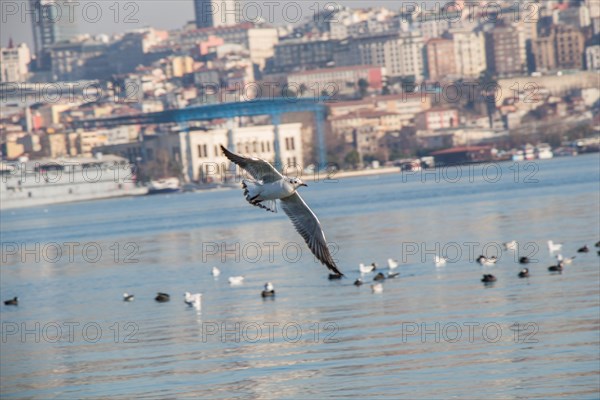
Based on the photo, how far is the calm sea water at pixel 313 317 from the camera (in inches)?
615

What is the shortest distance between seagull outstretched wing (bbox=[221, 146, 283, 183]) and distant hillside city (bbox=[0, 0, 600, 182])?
69.4 meters

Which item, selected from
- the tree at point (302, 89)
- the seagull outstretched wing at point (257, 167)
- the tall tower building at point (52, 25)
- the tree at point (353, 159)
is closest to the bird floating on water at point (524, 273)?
the seagull outstretched wing at point (257, 167)

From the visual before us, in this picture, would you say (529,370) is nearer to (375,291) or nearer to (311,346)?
(311,346)

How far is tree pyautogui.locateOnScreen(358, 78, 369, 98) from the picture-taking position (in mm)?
120688

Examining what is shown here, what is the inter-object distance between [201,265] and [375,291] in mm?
8129

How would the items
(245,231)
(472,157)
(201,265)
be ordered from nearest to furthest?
(201,265)
(245,231)
(472,157)

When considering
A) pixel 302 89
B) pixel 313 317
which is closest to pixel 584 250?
pixel 313 317

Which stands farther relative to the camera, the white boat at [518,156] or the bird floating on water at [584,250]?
the white boat at [518,156]

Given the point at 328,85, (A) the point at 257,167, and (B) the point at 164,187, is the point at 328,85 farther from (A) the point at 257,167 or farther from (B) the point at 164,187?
(A) the point at 257,167

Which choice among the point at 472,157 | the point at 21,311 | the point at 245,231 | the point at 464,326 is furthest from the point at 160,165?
the point at 464,326

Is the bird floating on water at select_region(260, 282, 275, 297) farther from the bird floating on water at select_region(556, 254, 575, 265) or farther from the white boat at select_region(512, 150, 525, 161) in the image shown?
the white boat at select_region(512, 150, 525, 161)

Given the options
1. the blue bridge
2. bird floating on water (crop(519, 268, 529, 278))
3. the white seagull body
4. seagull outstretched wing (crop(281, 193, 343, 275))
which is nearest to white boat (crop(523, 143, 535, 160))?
the blue bridge

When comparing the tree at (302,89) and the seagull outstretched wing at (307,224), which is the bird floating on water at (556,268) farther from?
the tree at (302,89)

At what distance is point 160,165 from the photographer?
8838 centimetres
